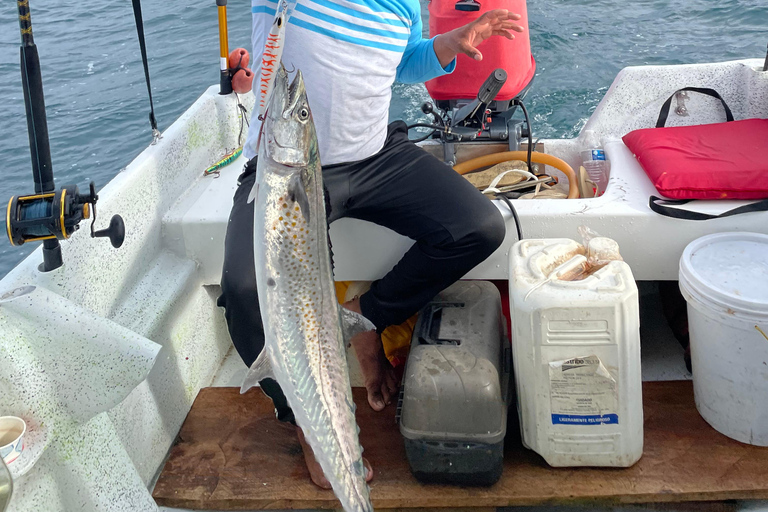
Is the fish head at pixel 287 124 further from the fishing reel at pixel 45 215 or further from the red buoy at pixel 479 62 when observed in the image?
the red buoy at pixel 479 62

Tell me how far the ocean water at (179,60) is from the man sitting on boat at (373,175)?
374 cm

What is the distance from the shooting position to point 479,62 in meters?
3.26

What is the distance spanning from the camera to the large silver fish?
1579 millimetres

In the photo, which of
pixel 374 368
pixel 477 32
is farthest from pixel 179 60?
pixel 374 368

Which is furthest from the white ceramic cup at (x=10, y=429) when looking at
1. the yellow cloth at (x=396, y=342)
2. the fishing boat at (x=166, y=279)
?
the yellow cloth at (x=396, y=342)

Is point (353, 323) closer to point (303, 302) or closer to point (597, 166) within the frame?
point (303, 302)

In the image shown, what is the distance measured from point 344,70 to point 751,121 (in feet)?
6.42

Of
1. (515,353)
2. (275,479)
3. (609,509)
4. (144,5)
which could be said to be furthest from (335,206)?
(144,5)

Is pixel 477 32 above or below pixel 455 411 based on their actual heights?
above

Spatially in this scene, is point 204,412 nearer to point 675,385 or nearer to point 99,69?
point 675,385

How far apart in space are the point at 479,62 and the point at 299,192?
77.9 inches

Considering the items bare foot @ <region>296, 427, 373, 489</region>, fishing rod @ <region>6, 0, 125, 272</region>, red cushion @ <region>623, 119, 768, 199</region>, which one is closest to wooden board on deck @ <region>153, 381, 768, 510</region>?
bare foot @ <region>296, 427, 373, 489</region>

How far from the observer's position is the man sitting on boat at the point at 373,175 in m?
2.28

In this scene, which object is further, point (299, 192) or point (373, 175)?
point (373, 175)
